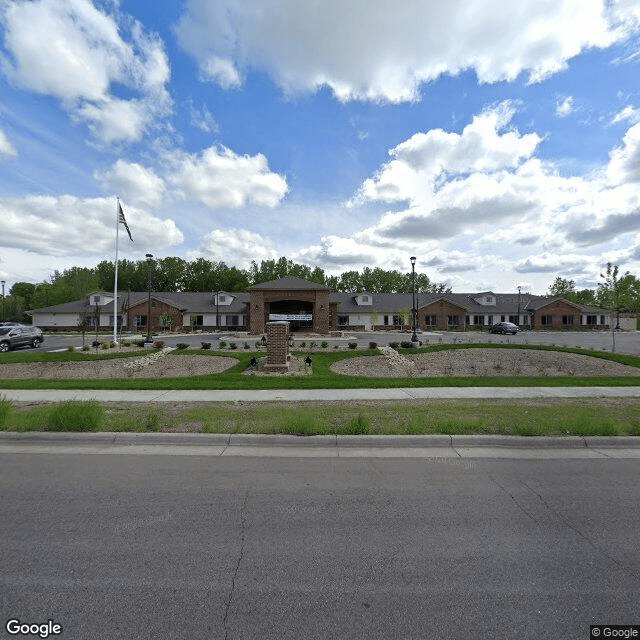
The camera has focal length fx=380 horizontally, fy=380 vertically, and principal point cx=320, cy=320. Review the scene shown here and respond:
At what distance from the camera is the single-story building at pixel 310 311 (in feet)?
141

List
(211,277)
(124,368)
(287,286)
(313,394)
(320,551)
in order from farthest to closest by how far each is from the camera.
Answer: (211,277)
(287,286)
(124,368)
(313,394)
(320,551)

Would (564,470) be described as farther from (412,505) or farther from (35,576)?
(35,576)

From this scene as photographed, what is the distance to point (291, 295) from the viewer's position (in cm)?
4281

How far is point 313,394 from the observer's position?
1081 centimetres

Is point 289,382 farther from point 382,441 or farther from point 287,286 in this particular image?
point 287,286

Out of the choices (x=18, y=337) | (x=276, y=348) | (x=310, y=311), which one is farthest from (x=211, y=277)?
(x=276, y=348)

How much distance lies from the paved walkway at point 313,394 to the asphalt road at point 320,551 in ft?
15.3

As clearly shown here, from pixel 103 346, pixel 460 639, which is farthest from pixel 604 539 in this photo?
pixel 103 346

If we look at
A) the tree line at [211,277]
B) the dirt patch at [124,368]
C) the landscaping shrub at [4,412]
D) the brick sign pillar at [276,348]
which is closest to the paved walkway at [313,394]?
the landscaping shrub at [4,412]

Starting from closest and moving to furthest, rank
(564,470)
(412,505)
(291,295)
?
(412,505) < (564,470) < (291,295)

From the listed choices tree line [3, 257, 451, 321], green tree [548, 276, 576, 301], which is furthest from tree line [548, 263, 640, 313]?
tree line [3, 257, 451, 321]

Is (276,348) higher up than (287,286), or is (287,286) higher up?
(287,286)

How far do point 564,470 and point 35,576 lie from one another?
638 centimetres

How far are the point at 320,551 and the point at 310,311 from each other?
4280 cm
